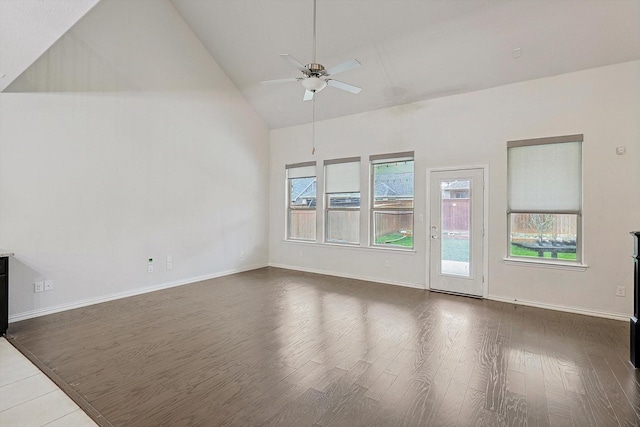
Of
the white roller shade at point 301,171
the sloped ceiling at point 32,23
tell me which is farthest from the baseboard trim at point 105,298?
the sloped ceiling at point 32,23

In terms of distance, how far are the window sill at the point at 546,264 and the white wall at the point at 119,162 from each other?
5049mm

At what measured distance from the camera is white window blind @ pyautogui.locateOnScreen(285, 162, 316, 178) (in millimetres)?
6859

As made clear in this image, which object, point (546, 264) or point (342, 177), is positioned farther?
point (342, 177)

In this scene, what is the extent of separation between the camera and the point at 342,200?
652 cm

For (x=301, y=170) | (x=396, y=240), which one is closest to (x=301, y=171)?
(x=301, y=170)

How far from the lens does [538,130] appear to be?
175 inches

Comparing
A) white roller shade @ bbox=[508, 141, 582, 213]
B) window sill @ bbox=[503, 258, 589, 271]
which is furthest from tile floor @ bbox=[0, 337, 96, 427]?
white roller shade @ bbox=[508, 141, 582, 213]

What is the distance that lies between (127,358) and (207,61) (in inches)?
206

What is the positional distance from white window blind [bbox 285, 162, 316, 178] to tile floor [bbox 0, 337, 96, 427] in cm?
526

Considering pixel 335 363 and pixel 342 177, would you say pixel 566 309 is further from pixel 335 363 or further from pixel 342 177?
pixel 342 177

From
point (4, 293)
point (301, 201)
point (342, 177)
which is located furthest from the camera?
point (301, 201)

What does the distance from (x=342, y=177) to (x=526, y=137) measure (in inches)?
126

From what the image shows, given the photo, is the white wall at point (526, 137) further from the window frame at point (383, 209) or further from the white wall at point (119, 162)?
the white wall at point (119, 162)

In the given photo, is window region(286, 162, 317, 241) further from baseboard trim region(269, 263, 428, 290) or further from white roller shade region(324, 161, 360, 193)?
baseboard trim region(269, 263, 428, 290)
